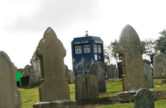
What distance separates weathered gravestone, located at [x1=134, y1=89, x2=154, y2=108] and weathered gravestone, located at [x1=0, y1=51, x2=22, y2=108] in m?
4.03

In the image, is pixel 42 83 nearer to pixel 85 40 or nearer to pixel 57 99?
pixel 57 99

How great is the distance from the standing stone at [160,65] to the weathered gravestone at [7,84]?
16.0m

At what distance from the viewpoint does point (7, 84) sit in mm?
10922

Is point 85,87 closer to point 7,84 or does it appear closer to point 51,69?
point 51,69

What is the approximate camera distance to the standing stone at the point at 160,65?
994 inches

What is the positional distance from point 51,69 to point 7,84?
2143 millimetres

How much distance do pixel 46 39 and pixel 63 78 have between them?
1.57 m

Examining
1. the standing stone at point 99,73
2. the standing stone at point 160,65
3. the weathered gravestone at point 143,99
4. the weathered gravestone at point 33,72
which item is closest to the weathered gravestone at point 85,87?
the standing stone at point 99,73

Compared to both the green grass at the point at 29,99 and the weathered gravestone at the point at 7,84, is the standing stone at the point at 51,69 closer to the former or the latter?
the weathered gravestone at the point at 7,84

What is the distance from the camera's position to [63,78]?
1283 centimetres

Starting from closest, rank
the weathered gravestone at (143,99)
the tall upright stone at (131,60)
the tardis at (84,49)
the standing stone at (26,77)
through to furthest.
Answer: the weathered gravestone at (143,99) < the tall upright stone at (131,60) < the standing stone at (26,77) < the tardis at (84,49)

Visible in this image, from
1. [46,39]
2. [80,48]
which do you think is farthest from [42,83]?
[80,48]

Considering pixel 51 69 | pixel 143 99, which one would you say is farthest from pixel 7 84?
pixel 143 99

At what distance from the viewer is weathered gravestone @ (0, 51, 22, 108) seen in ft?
35.5
